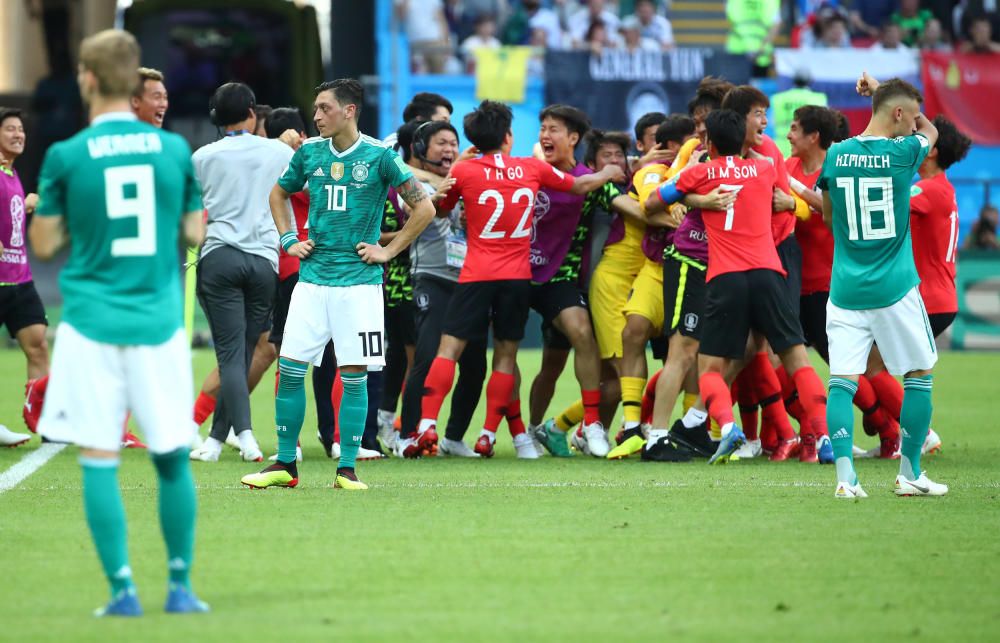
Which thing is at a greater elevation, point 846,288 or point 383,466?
point 846,288

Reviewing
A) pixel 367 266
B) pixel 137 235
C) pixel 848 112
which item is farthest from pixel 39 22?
pixel 137 235

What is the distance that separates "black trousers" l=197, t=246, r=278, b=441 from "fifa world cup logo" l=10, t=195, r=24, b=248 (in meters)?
1.75

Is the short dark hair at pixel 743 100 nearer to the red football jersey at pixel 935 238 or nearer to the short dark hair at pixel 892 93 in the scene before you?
the red football jersey at pixel 935 238

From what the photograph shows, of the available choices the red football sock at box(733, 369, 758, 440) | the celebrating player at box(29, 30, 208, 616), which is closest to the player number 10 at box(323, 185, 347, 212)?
the celebrating player at box(29, 30, 208, 616)

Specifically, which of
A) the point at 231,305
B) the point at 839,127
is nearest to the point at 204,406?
the point at 231,305

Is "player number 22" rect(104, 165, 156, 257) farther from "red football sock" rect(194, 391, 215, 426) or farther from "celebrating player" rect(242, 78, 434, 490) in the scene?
"red football sock" rect(194, 391, 215, 426)

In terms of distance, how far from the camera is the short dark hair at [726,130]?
31.9 ft

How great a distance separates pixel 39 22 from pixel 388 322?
2487cm

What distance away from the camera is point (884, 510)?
7.94 metres

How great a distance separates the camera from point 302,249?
8.70 meters

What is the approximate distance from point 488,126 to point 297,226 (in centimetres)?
144

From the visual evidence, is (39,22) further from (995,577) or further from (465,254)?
(995,577)

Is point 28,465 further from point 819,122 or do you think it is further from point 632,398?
point 819,122

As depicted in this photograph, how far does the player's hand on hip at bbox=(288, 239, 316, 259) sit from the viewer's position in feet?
→ 28.6
